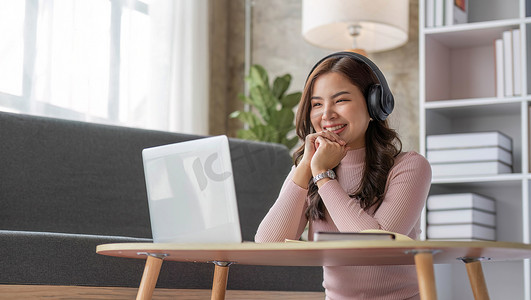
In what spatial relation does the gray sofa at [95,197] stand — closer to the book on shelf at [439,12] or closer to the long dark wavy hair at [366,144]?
the long dark wavy hair at [366,144]

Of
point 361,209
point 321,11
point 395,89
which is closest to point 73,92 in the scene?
point 321,11

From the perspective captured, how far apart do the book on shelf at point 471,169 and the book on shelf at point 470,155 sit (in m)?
0.02

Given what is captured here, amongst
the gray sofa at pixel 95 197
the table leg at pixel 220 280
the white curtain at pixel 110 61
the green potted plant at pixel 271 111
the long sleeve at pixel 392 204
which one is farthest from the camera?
the green potted plant at pixel 271 111

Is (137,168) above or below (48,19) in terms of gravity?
below

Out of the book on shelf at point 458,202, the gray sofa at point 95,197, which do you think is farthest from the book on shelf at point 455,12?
the gray sofa at point 95,197

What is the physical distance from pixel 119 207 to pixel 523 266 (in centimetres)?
183

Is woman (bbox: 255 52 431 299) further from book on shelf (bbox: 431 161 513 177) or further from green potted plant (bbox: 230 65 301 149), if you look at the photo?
green potted plant (bbox: 230 65 301 149)

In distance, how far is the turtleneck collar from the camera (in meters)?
1.78

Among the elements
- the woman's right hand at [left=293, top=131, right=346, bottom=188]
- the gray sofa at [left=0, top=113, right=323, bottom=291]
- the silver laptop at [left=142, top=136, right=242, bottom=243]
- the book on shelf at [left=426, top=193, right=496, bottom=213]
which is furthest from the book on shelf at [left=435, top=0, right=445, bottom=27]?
the silver laptop at [left=142, top=136, right=242, bottom=243]

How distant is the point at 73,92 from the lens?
3.21 m

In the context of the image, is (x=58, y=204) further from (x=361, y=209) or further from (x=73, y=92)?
(x=361, y=209)

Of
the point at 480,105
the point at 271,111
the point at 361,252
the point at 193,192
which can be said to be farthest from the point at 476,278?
the point at 271,111

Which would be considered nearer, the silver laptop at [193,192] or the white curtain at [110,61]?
the silver laptop at [193,192]

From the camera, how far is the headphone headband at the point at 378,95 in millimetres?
1663
